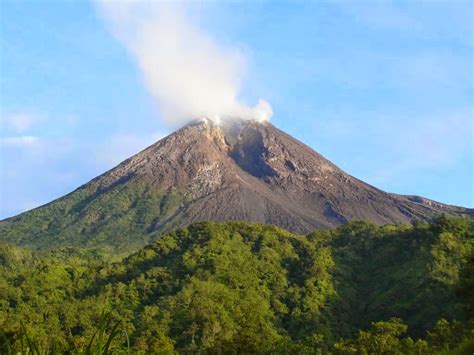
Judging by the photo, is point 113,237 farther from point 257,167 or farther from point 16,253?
point 257,167

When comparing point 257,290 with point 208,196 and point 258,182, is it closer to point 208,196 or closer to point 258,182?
point 208,196

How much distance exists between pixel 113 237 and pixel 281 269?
226 ft

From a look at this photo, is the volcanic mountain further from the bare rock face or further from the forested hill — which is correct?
the forested hill

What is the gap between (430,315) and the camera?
5653 cm

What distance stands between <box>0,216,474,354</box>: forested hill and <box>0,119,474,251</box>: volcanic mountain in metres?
48.8

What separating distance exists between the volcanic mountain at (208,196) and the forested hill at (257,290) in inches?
1920

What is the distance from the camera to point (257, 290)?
225ft

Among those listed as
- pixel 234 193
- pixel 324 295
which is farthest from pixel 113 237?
pixel 324 295

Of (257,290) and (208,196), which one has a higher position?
(208,196)

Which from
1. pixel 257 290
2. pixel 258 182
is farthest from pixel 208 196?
pixel 257 290

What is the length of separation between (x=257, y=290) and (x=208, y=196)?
85.9 metres

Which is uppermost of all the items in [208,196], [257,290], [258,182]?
[258,182]

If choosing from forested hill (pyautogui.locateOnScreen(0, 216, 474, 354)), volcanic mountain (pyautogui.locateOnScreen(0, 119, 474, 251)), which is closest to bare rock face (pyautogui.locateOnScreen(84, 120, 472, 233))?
volcanic mountain (pyautogui.locateOnScreen(0, 119, 474, 251))

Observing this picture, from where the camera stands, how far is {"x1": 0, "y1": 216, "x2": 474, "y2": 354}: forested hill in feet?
176
